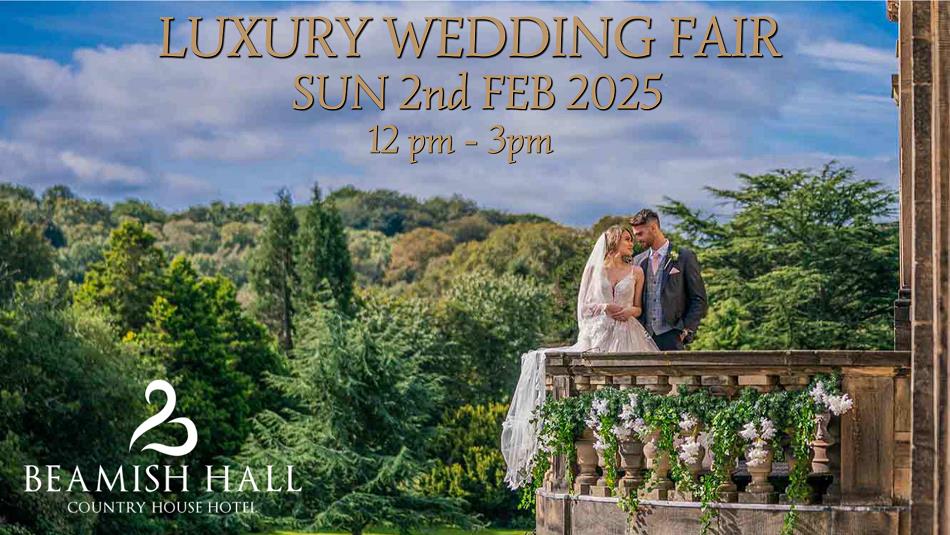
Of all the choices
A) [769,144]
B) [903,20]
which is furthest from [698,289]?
[769,144]

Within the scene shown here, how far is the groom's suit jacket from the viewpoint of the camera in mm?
13203

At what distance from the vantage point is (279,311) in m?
62.7

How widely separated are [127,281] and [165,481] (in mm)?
8702

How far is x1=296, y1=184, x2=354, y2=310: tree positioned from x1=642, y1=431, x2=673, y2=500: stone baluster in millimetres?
46601

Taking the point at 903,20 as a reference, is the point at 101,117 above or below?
above

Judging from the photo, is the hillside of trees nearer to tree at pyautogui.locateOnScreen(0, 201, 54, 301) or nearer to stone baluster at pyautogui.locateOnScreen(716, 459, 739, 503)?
tree at pyautogui.locateOnScreen(0, 201, 54, 301)

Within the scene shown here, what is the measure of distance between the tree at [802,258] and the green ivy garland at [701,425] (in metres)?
31.0

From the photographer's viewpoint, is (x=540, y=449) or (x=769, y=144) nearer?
(x=540, y=449)

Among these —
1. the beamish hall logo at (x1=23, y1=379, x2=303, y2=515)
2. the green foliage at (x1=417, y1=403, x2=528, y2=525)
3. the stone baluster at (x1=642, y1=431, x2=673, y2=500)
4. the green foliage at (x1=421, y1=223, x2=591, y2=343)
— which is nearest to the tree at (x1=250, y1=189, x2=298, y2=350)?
the green foliage at (x1=421, y1=223, x2=591, y2=343)

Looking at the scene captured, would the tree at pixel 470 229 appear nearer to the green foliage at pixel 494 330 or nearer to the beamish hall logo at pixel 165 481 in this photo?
the green foliage at pixel 494 330

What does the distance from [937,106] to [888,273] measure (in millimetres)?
35779

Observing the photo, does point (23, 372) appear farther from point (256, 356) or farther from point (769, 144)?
point (769, 144)

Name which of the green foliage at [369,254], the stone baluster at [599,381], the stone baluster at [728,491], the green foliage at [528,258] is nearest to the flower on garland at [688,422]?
the stone baluster at [728,491]

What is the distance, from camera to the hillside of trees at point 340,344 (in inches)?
1556
